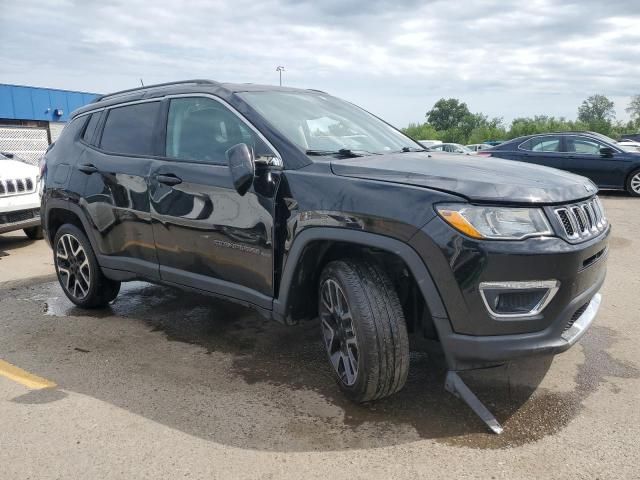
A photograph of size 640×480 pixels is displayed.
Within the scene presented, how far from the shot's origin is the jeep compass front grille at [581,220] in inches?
103

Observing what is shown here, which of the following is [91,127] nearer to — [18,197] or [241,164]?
[241,164]

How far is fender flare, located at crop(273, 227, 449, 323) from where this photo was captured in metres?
2.58

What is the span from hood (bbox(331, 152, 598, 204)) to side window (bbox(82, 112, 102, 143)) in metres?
2.53

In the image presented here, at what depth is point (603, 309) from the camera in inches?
181

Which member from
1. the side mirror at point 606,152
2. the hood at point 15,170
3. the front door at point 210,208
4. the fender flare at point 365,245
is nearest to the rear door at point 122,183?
the front door at point 210,208

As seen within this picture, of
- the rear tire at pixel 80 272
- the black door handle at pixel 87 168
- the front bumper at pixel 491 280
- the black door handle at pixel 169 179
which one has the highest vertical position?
the black door handle at pixel 87 168

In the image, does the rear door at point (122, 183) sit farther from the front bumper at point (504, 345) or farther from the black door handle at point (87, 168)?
the front bumper at point (504, 345)

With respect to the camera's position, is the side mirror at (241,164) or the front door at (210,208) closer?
the side mirror at (241,164)

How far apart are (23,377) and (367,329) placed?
89.0 inches

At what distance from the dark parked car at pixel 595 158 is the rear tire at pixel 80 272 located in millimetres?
9233

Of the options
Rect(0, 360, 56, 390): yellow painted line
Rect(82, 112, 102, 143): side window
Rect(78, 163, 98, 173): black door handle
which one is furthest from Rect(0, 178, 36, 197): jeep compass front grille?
Rect(0, 360, 56, 390): yellow painted line

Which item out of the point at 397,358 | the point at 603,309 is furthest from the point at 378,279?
the point at 603,309

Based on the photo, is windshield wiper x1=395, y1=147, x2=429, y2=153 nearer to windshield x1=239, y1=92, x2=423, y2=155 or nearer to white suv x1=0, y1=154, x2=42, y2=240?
windshield x1=239, y1=92, x2=423, y2=155

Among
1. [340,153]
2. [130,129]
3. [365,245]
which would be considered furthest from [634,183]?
[365,245]
